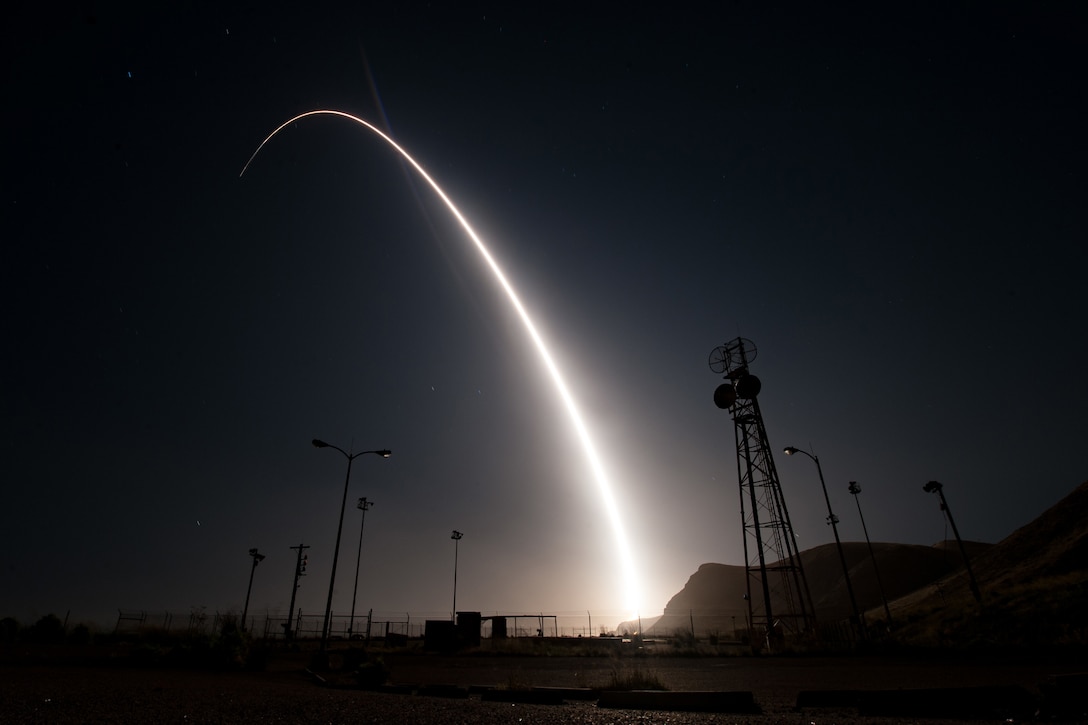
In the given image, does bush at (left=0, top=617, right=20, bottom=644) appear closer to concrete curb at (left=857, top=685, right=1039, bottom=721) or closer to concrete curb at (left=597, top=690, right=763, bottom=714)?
concrete curb at (left=597, top=690, right=763, bottom=714)

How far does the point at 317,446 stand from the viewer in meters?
33.7

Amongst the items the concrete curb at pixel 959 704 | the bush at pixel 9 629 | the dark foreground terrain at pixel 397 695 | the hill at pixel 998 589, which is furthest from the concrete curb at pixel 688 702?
the bush at pixel 9 629

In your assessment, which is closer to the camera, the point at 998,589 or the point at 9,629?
the point at 9,629

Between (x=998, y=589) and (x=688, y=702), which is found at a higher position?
(x=998, y=589)

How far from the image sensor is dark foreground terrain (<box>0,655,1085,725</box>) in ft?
24.4

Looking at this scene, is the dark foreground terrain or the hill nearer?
the dark foreground terrain

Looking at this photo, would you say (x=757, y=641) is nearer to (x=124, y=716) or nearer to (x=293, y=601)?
(x=124, y=716)

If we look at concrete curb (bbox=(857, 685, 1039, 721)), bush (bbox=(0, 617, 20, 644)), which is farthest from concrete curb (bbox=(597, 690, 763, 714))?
bush (bbox=(0, 617, 20, 644))

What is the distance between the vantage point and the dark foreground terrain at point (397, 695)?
7.43 m

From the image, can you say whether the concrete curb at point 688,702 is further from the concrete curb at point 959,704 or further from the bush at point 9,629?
the bush at point 9,629

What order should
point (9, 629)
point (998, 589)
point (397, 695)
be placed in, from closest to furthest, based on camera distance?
point (397, 695), point (9, 629), point (998, 589)

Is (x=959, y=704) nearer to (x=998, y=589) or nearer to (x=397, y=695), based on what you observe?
(x=397, y=695)

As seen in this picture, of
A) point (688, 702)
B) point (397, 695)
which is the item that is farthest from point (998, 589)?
point (397, 695)

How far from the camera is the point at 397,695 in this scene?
34.2 feet
